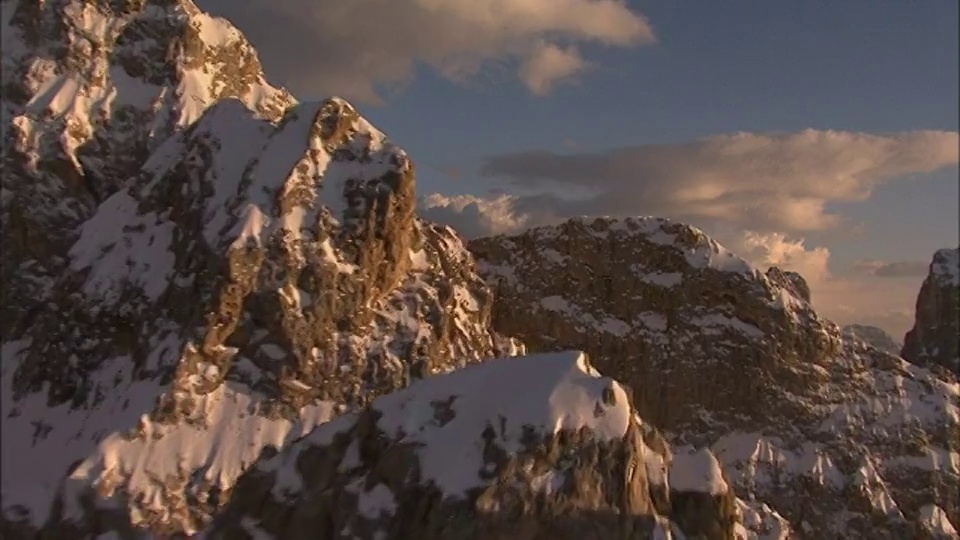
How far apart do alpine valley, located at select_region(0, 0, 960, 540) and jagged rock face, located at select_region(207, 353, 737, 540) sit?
0.39 ft

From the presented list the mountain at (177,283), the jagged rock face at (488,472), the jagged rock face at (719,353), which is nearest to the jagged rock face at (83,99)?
the mountain at (177,283)

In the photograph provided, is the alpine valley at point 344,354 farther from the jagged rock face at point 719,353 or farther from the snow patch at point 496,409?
the jagged rock face at point 719,353

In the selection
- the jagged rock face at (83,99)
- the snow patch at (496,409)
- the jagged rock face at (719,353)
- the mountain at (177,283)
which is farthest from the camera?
the jagged rock face at (719,353)

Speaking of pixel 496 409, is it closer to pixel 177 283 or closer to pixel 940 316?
pixel 177 283

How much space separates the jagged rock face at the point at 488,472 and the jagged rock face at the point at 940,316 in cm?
15099

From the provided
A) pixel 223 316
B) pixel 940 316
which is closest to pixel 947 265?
pixel 940 316

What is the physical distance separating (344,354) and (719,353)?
2061 inches

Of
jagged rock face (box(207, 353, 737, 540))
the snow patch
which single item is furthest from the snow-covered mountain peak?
the snow patch

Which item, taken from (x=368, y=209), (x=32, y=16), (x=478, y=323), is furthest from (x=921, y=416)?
(x=32, y=16)

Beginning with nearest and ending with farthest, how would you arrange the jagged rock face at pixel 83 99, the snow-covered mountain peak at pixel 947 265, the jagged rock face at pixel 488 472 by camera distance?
the jagged rock face at pixel 488 472 → the jagged rock face at pixel 83 99 → the snow-covered mountain peak at pixel 947 265

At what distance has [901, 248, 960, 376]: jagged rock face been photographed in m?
176

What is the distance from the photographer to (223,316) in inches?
3014

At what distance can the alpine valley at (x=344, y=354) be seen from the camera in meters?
41.0

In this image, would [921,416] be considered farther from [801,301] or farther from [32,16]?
A: [32,16]
